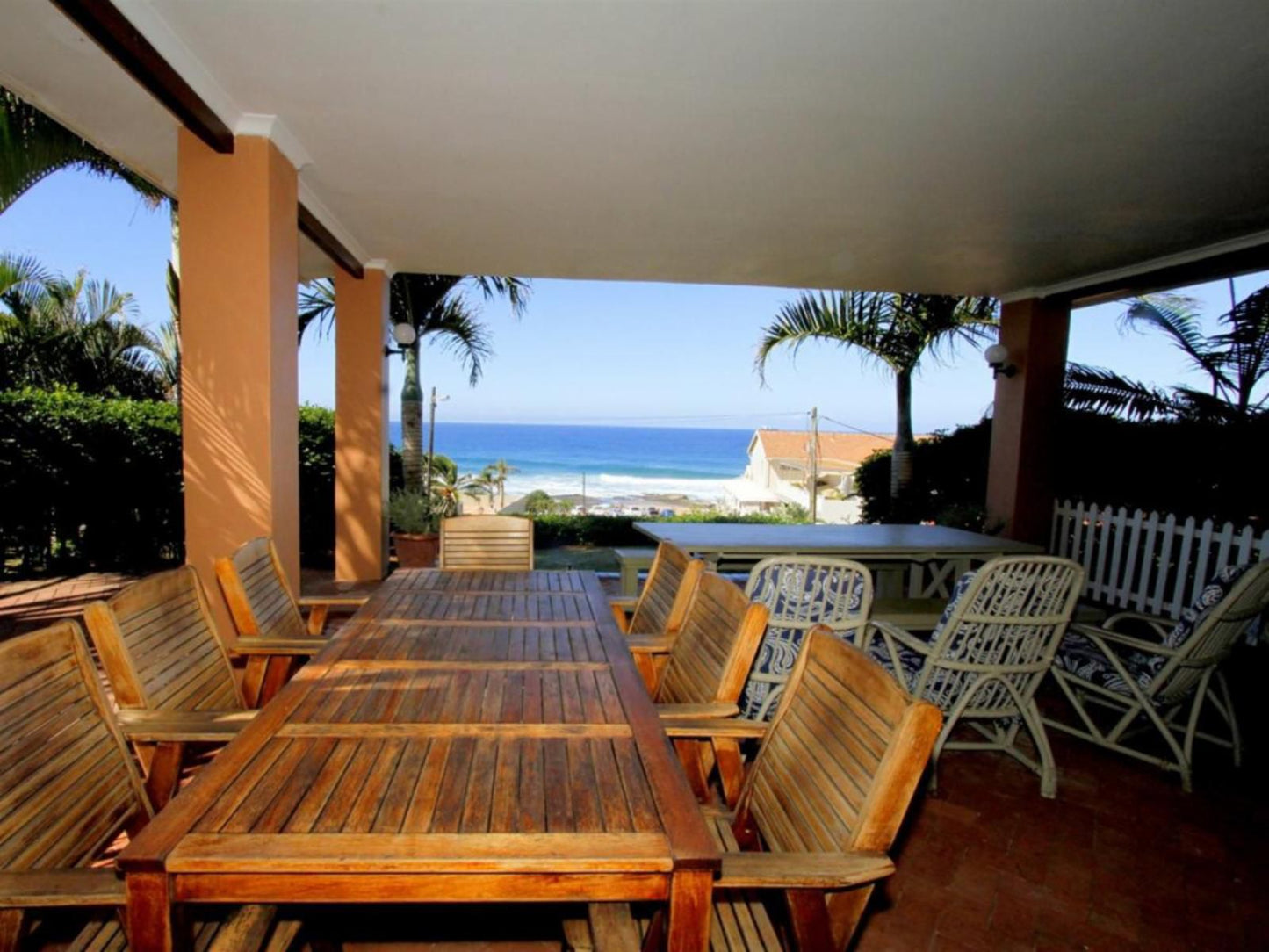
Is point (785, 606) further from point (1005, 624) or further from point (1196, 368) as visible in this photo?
point (1196, 368)

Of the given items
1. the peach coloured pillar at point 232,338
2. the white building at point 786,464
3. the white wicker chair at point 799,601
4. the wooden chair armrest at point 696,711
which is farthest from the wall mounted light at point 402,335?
the white building at point 786,464

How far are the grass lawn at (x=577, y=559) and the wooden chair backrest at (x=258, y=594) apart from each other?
463 centimetres

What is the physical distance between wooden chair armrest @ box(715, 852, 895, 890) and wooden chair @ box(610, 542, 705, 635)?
3.88 ft

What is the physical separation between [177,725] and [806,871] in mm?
1468

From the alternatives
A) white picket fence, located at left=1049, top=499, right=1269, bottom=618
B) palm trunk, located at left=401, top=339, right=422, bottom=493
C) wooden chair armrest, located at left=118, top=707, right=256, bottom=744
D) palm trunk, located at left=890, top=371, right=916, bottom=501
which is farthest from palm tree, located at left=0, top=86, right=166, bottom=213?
white picket fence, located at left=1049, top=499, right=1269, bottom=618

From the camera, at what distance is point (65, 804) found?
1.30 meters

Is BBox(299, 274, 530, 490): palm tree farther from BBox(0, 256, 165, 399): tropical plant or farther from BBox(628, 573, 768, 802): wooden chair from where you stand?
BBox(628, 573, 768, 802): wooden chair

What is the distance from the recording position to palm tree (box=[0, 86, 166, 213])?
4.89m

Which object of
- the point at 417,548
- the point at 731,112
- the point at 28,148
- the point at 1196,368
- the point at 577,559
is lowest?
the point at 577,559

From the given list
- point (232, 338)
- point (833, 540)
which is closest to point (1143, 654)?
point (833, 540)

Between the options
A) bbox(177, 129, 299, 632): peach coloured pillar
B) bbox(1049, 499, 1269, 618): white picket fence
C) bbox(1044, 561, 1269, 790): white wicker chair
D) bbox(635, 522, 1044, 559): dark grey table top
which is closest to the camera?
bbox(1044, 561, 1269, 790): white wicker chair

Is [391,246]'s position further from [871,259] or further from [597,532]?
[597,532]

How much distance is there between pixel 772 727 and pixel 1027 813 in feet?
5.84

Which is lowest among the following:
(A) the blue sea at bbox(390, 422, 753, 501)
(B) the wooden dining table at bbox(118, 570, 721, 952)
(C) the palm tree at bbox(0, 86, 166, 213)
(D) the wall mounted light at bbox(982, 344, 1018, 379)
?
(A) the blue sea at bbox(390, 422, 753, 501)
